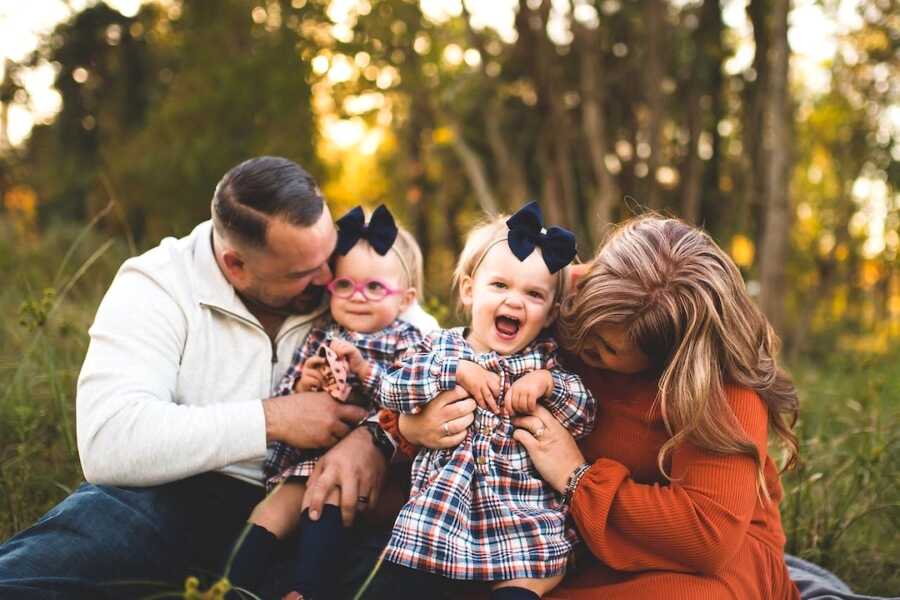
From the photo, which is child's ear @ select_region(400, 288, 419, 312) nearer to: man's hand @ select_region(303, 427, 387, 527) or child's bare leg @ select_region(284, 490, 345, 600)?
man's hand @ select_region(303, 427, 387, 527)

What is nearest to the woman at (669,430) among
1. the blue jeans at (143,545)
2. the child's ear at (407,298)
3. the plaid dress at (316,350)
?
the plaid dress at (316,350)

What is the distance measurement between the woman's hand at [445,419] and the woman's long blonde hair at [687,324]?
0.37m

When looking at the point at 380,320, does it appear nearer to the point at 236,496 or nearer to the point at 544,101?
the point at 236,496

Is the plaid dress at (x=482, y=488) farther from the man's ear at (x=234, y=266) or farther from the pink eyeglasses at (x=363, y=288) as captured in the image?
the man's ear at (x=234, y=266)

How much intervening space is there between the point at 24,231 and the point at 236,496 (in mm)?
7020

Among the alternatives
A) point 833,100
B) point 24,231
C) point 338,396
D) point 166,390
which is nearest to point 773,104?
point 833,100

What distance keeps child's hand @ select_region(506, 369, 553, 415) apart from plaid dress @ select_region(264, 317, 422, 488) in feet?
1.57

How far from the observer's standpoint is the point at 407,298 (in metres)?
3.11

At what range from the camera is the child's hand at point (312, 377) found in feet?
→ 9.20

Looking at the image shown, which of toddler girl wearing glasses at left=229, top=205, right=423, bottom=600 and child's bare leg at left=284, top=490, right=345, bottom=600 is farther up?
toddler girl wearing glasses at left=229, top=205, right=423, bottom=600

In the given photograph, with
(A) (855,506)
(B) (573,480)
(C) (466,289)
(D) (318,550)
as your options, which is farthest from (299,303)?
(A) (855,506)

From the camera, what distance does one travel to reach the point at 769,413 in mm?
2510

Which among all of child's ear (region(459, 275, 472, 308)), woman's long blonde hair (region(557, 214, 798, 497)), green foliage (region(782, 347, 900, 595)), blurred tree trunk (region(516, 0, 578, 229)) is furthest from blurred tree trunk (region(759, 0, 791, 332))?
child's ear (region(459, 275, 472, 308))

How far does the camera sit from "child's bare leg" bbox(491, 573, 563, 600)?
225 centimetres
